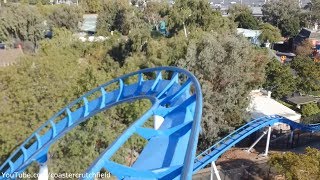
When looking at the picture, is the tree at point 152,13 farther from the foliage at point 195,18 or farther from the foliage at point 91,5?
the foliage at point 91,5

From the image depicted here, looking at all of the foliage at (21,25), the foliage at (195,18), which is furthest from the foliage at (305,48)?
the foliage at (21,25)

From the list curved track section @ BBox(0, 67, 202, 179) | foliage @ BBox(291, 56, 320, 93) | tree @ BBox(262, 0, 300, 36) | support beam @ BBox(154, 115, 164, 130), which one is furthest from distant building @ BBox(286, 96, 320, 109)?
tree @ BBox(262, 0, 300, 36)

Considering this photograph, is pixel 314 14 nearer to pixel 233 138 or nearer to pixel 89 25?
pixel 89 25

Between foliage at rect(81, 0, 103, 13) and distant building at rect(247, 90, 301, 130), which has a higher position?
foliage at rect(81, 0, 103, 13)

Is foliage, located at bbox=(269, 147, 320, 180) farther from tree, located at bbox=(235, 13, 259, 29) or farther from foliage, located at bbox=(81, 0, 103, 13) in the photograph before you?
foliage, located at bbox=(81, 0, 103, 13)

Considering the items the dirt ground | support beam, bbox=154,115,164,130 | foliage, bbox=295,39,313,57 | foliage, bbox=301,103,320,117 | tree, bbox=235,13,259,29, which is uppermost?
support beam, bbox=154,115,164,130

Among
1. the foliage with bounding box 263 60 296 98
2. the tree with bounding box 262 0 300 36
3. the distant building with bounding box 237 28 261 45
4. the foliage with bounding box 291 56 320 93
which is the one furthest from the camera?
the tree with bounding box 262 0 300 36
